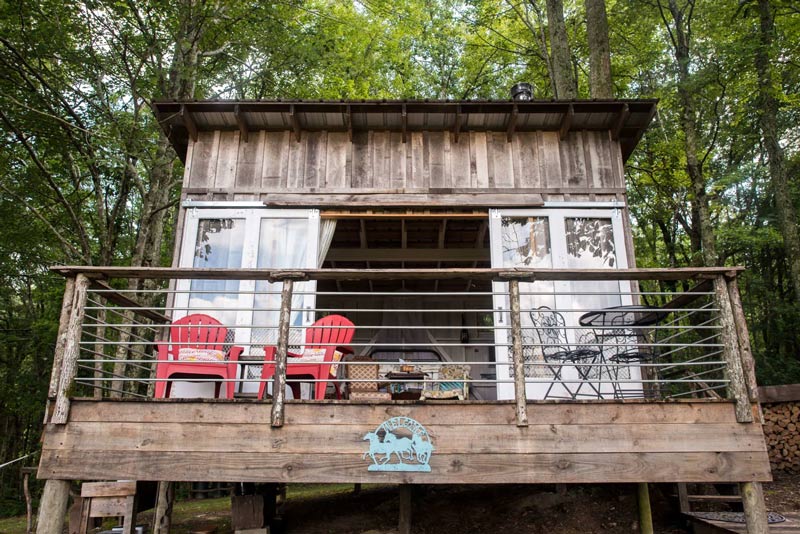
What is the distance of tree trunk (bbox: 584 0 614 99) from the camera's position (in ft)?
29.0

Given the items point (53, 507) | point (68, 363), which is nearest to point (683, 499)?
point (53, 507)

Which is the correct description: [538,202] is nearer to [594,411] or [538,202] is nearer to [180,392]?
[594,411]

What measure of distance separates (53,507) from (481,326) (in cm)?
417

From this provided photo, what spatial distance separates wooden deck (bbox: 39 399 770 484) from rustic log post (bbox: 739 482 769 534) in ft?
0.26

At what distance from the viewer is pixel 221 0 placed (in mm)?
10328

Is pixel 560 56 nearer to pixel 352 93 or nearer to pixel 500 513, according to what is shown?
pixel 352 93

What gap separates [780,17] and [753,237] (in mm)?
4632

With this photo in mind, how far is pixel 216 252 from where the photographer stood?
19.7ft

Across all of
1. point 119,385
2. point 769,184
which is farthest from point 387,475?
point 769,184

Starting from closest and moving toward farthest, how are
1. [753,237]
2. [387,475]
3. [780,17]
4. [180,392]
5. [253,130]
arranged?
[387,475] < [180,392] < [253,130] < [780,17] < [753,237]

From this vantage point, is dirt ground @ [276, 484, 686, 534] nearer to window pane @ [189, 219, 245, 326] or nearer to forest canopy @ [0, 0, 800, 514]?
window pane @ [189, 219, 245, 326]

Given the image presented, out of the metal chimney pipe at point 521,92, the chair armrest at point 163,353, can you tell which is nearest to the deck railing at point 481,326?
the chair armrest at point 163,353

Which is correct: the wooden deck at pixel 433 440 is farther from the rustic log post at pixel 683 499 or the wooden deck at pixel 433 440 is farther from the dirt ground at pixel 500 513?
the dirt ground at pixel 500 513

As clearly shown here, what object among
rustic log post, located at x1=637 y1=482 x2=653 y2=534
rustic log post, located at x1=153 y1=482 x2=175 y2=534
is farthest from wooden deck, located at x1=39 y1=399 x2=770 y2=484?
rustic log post, located at x1=153 y1=482 x2=175 y2=534
